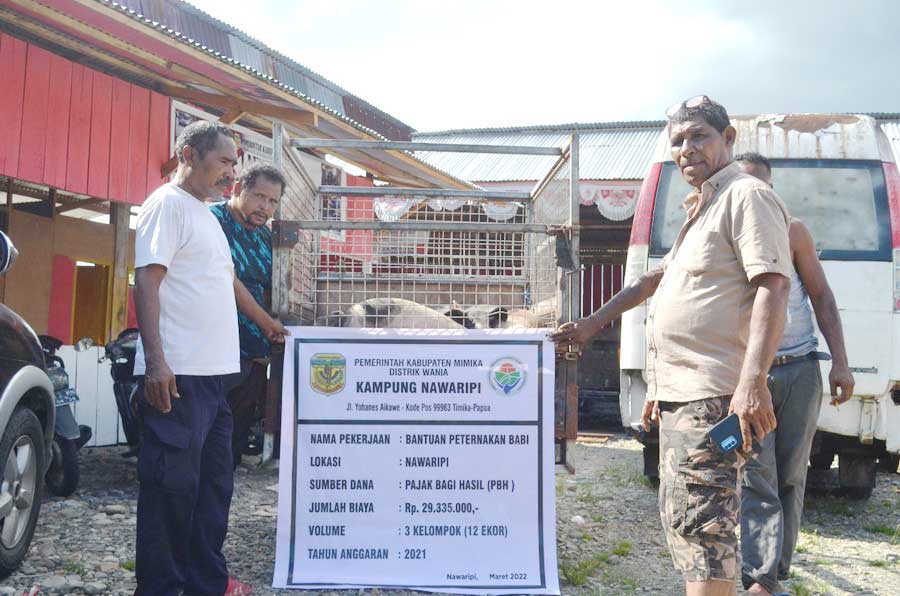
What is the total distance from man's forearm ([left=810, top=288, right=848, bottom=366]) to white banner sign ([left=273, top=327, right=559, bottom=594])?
1115mm

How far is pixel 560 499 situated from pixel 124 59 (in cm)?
501

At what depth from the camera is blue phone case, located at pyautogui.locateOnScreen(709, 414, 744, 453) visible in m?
2.50

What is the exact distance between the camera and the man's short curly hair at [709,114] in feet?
9.02

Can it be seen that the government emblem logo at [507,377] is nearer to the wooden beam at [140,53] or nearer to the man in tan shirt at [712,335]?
the man in tan shirt at [712,335]

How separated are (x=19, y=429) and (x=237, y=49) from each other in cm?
724

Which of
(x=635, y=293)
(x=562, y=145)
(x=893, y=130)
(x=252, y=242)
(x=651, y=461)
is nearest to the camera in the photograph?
(x=635, y=293)

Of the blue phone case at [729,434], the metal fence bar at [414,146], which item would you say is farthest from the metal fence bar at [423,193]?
the blue phone case at [729,434]

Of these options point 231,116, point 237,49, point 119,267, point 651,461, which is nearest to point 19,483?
point 651,461

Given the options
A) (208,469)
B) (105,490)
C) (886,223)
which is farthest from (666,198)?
(105,490)

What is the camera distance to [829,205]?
17.9 ft

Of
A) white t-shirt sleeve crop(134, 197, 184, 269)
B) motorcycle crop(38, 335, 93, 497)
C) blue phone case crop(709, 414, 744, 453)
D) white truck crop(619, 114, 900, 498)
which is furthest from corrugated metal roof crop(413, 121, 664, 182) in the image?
blue phone case crop(709, 414, 744, 453)

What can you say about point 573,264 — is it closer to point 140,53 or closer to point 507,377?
point 507,377

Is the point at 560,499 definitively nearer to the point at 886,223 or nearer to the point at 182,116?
the point at 886,223

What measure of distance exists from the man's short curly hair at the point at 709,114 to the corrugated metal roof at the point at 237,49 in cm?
432
